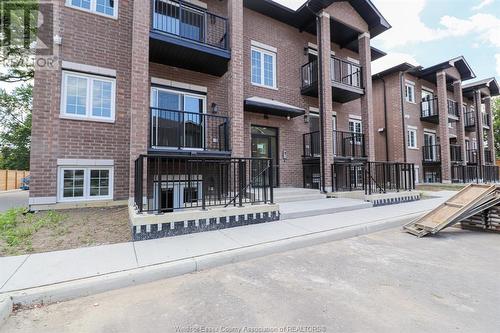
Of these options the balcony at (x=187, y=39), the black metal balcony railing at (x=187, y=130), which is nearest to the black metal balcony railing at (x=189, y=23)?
the balcony at (x=187, y=39)

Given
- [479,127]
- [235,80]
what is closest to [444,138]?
[479,127]

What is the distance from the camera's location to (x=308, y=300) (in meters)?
2.76

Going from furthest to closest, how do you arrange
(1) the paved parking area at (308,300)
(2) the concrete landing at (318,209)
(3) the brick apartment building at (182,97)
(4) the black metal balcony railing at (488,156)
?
(4) the black metal balcony railing at (488,156) < (3) the brick apartment building at (182,97) < (2) the concrete landing at (318,209) < (1) the paved parking area at (308,300)

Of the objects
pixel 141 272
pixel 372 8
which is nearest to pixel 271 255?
pixel 141 272

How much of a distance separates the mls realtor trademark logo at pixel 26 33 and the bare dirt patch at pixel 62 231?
461 cm

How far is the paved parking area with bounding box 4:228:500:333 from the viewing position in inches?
92.2

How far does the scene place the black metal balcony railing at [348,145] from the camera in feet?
36.2

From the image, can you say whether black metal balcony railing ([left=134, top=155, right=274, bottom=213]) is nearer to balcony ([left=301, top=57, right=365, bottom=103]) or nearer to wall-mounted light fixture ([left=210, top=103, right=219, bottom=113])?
wall-mounted light fixture ([left=210, top=103, right=219, bottom=113])

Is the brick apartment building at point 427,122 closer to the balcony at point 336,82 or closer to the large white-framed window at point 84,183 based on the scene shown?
the balcony at point 336,82

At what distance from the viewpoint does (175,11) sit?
859cm

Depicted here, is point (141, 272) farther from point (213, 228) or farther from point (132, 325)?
point (213, 228)

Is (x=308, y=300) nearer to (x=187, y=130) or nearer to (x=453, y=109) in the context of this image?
(x=187, y=130)

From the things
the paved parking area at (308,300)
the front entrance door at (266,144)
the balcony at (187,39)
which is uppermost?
the balcony at (187,39)

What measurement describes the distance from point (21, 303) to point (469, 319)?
4908 mm
